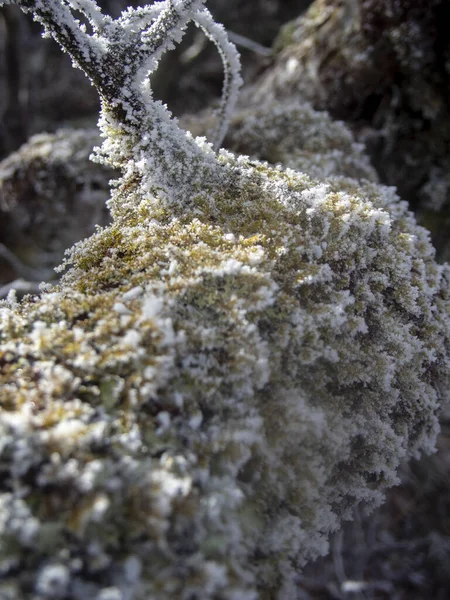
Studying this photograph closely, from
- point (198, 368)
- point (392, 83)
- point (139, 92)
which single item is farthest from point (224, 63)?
point (198, 368)

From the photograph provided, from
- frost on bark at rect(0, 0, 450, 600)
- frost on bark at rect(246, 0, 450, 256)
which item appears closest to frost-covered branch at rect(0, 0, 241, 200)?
frost on bark at rect(0, 0, 450, 600)

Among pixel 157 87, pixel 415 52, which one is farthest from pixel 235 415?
pixel 157 87

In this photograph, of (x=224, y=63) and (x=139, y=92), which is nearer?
(x=139, y=92)

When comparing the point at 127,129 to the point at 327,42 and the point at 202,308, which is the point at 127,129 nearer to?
the point at 202,308

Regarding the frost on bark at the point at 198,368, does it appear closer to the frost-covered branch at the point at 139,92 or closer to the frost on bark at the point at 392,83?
the frost-covered branch at the point at 139,92

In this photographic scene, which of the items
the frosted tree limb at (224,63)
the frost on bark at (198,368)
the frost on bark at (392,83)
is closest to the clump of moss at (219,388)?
the frost on bark at (198,368)

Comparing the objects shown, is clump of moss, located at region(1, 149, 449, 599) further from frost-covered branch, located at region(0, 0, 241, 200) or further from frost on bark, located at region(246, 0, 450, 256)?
frost on bark, located at region(246, 0, 450, 256)

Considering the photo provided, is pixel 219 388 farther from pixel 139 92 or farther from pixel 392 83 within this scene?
pixel 392 83
